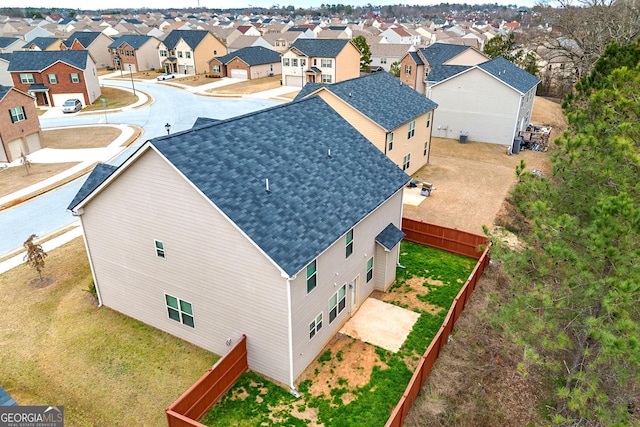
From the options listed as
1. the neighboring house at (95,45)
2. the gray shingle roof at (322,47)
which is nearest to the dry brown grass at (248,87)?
the gray shingle roof at (322,47)

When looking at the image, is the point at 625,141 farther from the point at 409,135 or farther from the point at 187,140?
the point at 409,135

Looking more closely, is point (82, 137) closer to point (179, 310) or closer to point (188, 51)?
point (179, 310)

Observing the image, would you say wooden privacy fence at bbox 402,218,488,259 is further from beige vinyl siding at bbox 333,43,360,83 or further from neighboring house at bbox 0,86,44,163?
beige vinyl siding at bbox 333,43,360,83

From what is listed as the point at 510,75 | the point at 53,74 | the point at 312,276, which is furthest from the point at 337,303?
the point at 53,74

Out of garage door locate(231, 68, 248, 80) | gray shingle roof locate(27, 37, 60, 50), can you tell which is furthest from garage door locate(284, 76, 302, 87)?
gray shingle roof locate(27, 37, 60, 50)

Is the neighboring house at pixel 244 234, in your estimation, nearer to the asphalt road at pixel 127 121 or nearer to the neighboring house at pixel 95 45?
the asphalt road at pixel 127 121

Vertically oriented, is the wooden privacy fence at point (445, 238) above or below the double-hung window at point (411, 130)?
below
